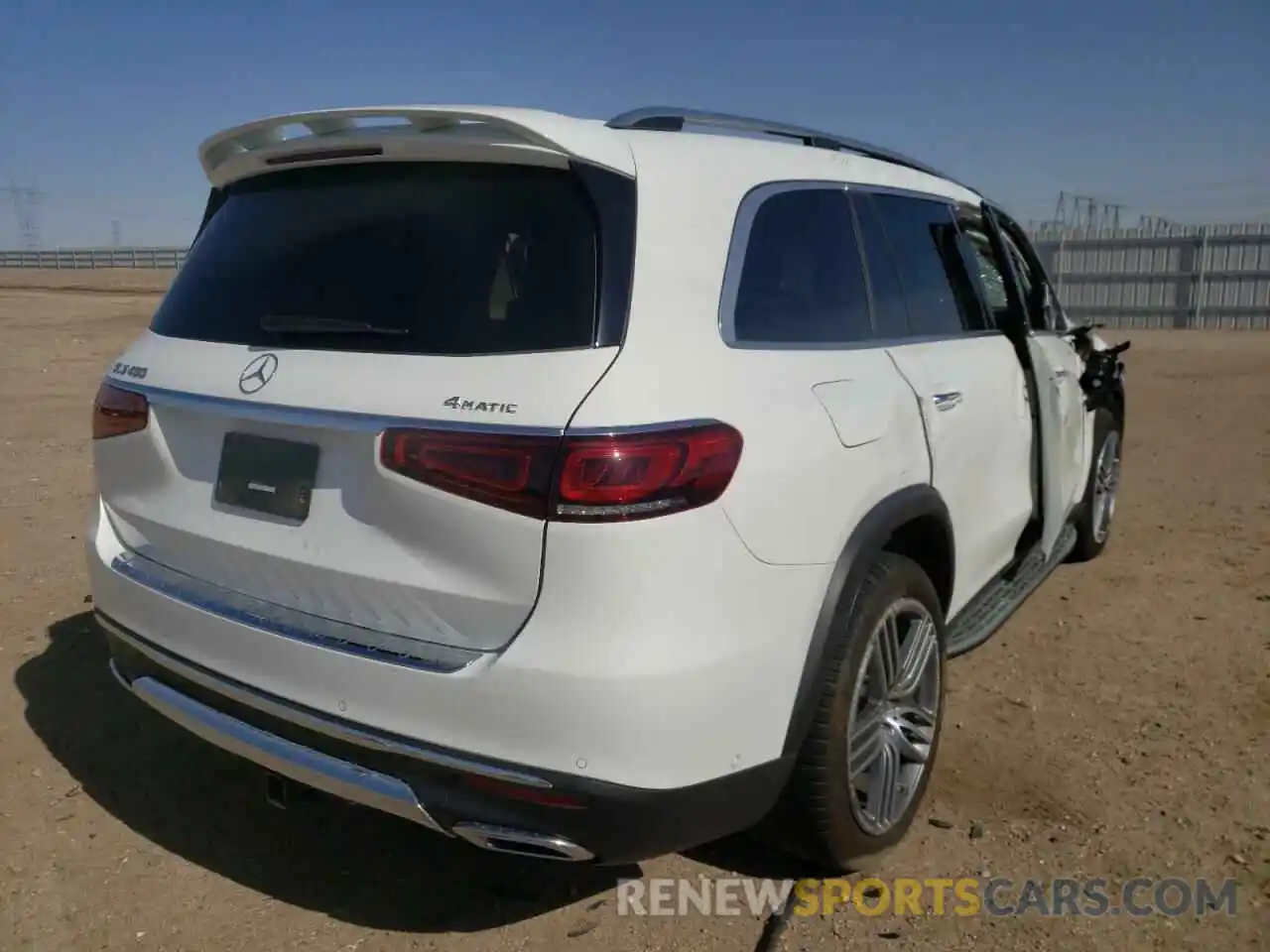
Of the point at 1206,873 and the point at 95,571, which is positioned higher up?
the point at 95,571

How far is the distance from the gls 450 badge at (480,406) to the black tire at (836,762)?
0.98 meters

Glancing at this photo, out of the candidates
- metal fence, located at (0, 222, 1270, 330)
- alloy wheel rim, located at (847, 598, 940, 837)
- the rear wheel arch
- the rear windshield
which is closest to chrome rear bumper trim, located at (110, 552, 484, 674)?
the rear windshield

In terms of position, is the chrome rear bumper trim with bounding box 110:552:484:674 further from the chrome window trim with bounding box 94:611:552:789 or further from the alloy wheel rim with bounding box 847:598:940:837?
the alloy wheel rim with bounding box 847:598:940:837

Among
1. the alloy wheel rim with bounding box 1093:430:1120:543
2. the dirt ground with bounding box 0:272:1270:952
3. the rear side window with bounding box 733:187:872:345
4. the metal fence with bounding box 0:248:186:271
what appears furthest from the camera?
the metal fence with bounding box 0:248:186:271

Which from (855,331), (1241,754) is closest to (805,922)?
(855,331)

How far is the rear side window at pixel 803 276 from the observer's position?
2441 millimetres

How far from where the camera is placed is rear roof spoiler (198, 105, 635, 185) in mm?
2170

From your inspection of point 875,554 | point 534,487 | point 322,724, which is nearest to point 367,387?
point 534,487

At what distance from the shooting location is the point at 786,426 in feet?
7.48

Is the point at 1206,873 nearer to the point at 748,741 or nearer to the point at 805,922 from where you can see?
the point at 805,922

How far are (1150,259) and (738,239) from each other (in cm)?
2268

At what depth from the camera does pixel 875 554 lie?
2.60 meters

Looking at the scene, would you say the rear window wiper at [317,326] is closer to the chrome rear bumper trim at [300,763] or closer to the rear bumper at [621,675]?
the rear bumper at [621,675]

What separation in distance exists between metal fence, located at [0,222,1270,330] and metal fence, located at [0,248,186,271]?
140ft
